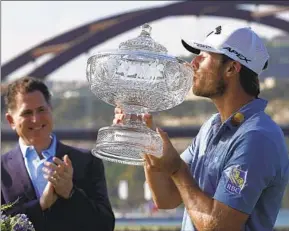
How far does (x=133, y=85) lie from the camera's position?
3.23 metres

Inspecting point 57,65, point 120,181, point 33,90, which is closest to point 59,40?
point 57,65

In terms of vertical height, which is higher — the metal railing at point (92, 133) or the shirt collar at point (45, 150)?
the shirt collar at point (45, 150)

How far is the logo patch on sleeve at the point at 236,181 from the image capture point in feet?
9.96

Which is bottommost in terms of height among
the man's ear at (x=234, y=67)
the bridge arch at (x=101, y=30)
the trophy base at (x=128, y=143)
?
the bridge arch at (x=101, y=30)

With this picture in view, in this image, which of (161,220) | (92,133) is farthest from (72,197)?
(161,220)

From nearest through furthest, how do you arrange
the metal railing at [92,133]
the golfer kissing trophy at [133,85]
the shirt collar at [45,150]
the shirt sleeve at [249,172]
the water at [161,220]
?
the shirt sleeve at [249,172] < the golfer kissing trophy at [133,85] < the shirt collar at [45,150] < the metal railing at [92,133] < the water at [161,220]

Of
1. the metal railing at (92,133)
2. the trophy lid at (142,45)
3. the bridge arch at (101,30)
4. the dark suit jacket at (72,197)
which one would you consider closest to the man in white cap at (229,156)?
the trophy lid at (142,45)

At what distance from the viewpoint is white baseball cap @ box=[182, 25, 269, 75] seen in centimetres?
321

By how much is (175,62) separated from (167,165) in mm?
357

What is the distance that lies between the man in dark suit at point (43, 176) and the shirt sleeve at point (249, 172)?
31.4 inches

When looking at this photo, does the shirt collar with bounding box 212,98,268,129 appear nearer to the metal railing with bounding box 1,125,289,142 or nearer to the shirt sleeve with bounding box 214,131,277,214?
the shirt sleeve with bounding box 214,131,277,214

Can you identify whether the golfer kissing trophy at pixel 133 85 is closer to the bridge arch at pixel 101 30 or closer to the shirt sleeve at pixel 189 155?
the shirt sleeve at pixel 189 155

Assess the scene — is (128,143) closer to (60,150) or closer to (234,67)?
(234,67)

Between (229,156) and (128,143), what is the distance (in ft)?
1.04
